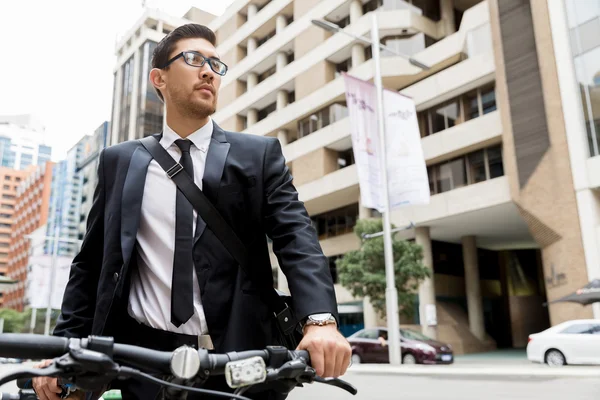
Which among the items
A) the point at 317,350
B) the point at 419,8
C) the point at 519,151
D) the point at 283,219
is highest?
the point at 419,8

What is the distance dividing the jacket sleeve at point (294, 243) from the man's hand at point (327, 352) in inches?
5.3

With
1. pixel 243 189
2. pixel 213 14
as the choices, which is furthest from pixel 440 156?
pixel 213 14

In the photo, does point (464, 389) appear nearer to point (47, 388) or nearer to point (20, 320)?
point (47, 388)

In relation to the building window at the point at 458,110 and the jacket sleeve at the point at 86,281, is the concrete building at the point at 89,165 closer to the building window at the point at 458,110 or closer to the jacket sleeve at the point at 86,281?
the building window at the point at 458,110

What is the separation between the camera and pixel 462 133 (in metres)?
26.0

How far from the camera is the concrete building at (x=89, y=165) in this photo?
242 ft

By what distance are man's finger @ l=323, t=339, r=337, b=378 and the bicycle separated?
0.20m

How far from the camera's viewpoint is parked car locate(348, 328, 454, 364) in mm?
18672

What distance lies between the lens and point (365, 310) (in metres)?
29.1

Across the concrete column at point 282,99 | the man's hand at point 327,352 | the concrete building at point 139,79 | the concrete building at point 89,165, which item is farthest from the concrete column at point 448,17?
the concrete building at point 89,165

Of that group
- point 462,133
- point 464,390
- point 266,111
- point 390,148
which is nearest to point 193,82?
point 464,390

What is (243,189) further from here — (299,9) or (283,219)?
(299,9)

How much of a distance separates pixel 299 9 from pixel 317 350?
38160mm

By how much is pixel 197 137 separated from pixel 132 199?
31 cm
